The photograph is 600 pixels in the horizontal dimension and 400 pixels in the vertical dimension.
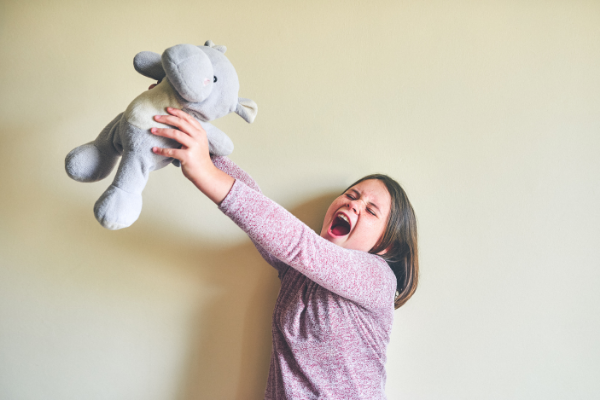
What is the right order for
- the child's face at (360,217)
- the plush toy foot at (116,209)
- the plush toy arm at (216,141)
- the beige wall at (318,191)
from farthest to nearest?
the beige wall at (318,191) → the child's face at (360,217) → the plush toy arm at (216,141) → the plush toy foot at (116,209)

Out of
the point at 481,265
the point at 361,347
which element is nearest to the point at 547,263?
the point at 481,265

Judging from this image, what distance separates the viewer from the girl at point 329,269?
0.64m

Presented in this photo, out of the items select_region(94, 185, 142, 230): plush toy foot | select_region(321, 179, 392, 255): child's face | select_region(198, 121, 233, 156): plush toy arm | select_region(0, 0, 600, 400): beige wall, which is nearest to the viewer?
select_region(94, 185, 142, 230): plush toy foot

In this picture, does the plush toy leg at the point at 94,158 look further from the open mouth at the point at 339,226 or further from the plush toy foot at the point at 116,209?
the open mouth at the point at 339,226

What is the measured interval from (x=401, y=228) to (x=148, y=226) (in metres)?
0.69

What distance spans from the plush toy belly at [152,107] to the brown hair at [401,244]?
543mm

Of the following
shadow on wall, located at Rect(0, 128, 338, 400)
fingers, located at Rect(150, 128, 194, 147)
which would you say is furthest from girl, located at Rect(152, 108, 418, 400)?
shadow on wall, located at Rect(0, 128, 338, 400)

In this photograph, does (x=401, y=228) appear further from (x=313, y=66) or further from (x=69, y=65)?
(x=69, y=65)

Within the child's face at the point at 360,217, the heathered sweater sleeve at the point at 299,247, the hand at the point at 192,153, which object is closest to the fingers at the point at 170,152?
the hand at the point at 192,153

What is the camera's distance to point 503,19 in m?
1.04

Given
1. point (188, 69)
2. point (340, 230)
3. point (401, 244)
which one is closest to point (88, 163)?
point (188, 69)

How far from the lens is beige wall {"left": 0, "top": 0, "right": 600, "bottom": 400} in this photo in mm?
987

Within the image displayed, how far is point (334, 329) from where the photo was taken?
81 cm

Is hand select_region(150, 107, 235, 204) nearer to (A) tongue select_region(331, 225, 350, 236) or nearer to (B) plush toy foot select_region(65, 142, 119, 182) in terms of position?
(B) plush toy foot select_region(65, 142, 119, 182)
